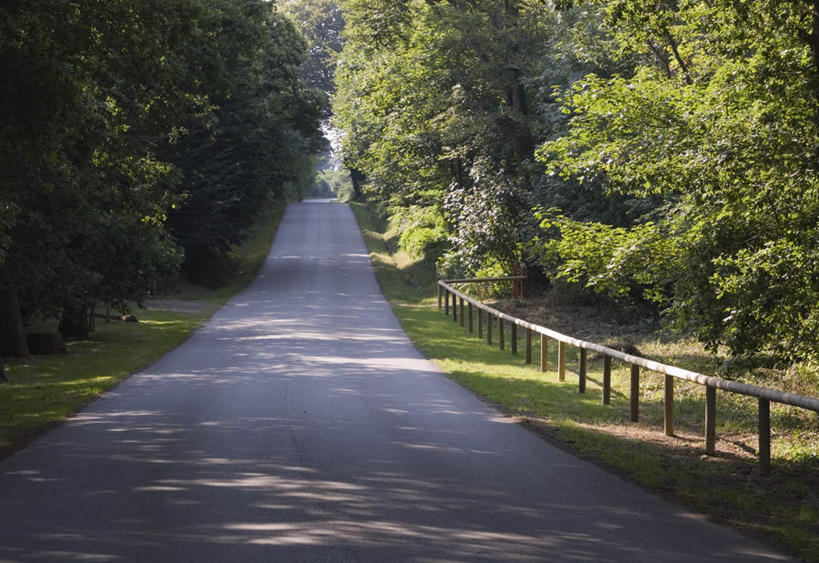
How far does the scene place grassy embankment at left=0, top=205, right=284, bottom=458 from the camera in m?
13.0

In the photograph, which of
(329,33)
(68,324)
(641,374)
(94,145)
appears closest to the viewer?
(94,145)

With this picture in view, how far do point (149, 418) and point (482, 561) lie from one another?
7529 mm

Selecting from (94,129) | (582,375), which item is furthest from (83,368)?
(582,375)

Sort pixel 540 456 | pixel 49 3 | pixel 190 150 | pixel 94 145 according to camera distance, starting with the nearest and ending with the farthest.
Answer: pixel 540 456 < pixel 49 3 < pixel 94 145 < pixel 190 150

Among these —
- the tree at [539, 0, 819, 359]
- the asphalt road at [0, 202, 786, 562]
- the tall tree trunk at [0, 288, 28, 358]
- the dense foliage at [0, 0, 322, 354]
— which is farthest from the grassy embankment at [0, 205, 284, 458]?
the tree at [539, 0, 819, 359]

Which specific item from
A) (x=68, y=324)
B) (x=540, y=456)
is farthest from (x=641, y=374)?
(x=68, y=324)

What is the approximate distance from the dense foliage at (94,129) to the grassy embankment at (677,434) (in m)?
6.95

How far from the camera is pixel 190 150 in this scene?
139 feet

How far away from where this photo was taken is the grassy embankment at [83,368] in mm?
12961

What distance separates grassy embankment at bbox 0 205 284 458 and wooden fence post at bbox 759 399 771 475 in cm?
802

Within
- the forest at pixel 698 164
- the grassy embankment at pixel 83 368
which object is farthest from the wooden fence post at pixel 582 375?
the grassy embankment at pixel 83 368

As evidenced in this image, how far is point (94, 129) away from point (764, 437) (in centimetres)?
980

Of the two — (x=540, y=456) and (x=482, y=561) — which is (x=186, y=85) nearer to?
(x=540, y=456)

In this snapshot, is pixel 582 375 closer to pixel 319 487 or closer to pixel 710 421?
pixel 710 421
